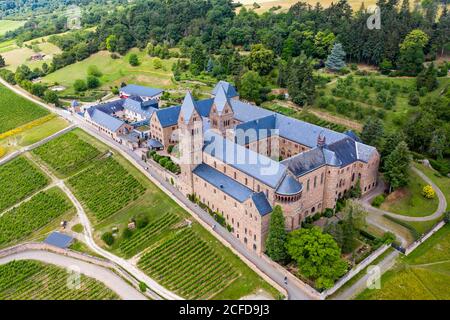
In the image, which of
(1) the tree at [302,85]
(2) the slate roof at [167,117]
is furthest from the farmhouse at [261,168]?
(1) the tree at [302,85]

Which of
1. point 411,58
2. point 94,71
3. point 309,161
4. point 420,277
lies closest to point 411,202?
point 420,277

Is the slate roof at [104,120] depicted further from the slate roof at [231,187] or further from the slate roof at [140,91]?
the slate roof at [231,187]

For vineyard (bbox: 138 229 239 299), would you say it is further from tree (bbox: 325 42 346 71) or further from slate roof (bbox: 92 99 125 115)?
tree (bbox: 325 42 346 71)

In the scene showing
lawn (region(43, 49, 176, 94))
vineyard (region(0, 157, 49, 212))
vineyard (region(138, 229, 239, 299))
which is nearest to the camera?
vineyard (region(138, 229, 239, 299))

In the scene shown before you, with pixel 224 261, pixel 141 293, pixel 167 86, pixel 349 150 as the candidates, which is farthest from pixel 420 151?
pixel 167 86

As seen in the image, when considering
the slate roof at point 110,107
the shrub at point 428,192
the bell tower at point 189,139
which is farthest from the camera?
the slate roof at point 110,107

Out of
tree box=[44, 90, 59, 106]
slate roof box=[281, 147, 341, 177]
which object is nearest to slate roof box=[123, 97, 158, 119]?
tree box=[44, 90, 59, 106]
